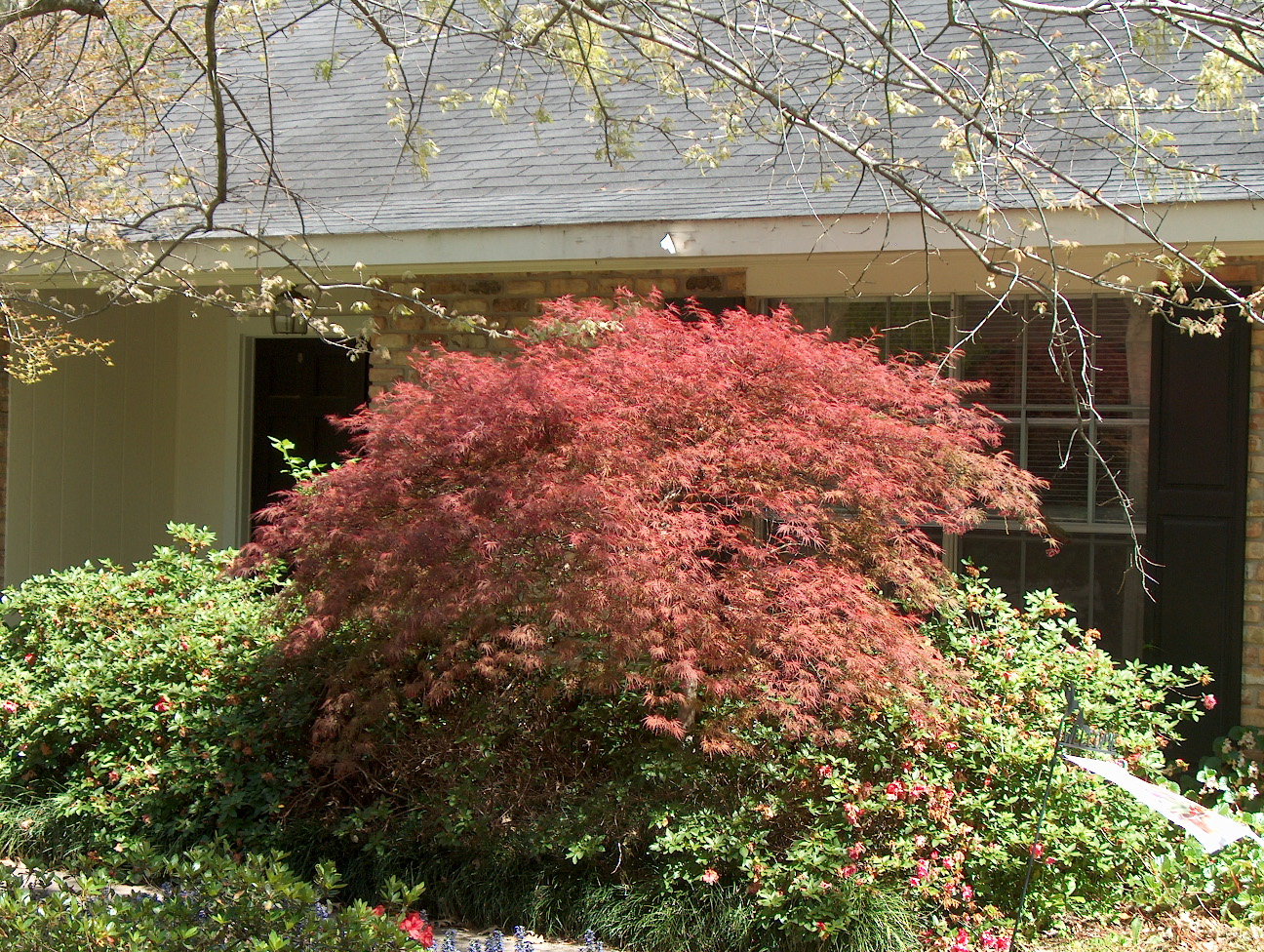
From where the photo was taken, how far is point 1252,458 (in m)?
5.55

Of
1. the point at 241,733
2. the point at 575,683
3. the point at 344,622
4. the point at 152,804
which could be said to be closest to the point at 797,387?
the point at 575,683

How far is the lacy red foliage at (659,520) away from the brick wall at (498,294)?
185 cm

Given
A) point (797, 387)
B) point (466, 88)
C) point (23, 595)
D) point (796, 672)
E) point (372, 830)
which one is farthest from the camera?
point (466, 88)

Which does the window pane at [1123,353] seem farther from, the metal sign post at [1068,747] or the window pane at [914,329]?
the metal sign post at [1068,747]

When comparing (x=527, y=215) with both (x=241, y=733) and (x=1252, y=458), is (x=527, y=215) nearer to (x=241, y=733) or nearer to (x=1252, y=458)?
(x=241, y=733)

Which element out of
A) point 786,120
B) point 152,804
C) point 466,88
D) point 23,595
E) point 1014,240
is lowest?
point 152,804

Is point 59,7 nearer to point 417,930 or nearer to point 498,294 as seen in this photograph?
point 498,294

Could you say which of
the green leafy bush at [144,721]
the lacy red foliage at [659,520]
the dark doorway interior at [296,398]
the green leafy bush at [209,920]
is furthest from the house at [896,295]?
the green leafy bush at [209,920]

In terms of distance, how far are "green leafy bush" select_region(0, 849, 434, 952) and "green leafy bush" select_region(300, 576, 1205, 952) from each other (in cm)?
108

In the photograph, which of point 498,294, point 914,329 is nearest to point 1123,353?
point 914,329

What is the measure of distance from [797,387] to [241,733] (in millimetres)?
2629

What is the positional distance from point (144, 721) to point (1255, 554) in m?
4.89

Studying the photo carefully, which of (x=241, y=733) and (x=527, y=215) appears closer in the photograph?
(x=241, y=733)

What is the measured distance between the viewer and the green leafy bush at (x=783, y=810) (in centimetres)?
415
